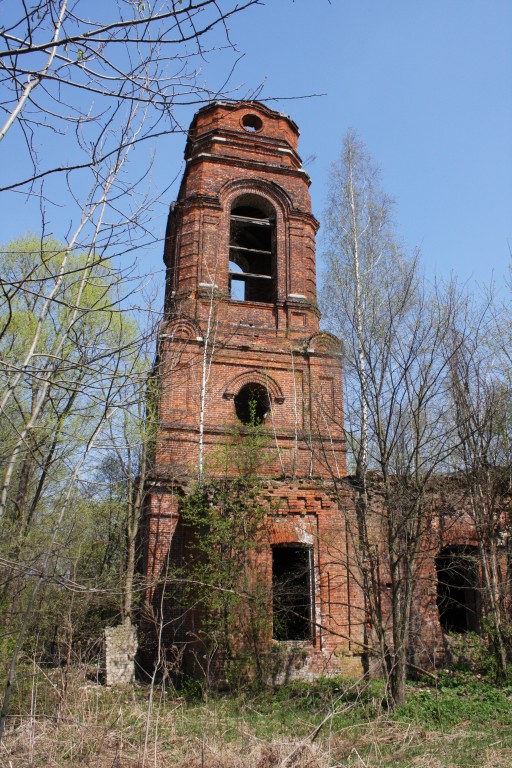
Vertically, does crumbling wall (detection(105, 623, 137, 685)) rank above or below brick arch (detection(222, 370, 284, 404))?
below

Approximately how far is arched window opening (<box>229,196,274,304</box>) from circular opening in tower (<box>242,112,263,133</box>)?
2.70 metres

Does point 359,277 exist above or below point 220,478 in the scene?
above

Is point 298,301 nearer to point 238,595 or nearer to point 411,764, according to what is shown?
point 238,595

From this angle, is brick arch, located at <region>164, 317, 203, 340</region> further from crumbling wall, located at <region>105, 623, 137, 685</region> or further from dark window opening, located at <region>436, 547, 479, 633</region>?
dark window opening, located at <region>436, 547, 479, 633</region>

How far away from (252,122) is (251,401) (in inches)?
372

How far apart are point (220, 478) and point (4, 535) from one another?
4.30 m

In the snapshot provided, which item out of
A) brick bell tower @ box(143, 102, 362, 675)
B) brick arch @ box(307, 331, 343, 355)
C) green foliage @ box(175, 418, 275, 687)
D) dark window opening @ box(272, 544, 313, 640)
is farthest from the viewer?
brick arch @ box(307, 331, 343, 355)

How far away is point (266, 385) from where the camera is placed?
14.2 m

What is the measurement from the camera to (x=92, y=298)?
36.6ft

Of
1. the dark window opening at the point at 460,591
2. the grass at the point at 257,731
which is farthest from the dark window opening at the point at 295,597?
the dark window opening at the point at 460,591

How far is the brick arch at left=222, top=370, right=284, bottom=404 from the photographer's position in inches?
552

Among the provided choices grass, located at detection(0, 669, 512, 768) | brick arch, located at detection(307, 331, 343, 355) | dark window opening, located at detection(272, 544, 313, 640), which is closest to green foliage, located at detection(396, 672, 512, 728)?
grass, located at detection(0, 669, 512, 768)

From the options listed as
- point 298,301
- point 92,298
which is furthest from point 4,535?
point 298,301

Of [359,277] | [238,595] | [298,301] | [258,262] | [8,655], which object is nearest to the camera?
[8,655]
